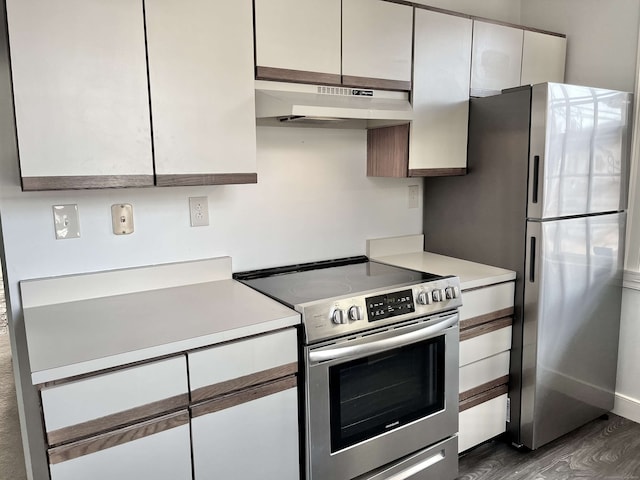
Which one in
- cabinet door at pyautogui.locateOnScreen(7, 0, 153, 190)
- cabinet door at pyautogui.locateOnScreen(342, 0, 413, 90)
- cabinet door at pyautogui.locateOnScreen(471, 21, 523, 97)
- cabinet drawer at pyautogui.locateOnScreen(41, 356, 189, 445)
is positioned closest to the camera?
cabinet drawer at pyautogui.locateOnScreen(41, 356, 189, 445)

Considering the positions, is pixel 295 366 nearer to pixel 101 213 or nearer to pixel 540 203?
pixel 101 213

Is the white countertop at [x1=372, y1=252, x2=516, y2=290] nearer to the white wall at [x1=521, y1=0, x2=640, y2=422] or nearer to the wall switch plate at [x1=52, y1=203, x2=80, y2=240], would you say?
the white wall at [x1=521, y1=0, x2=640, y2=422]

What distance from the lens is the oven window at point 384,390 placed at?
5.85 ft

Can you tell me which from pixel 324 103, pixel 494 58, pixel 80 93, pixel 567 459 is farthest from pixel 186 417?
pixel 494 58

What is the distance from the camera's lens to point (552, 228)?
215 cm

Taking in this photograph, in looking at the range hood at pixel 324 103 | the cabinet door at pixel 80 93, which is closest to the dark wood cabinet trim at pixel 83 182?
the cabinet door at pixel 80 93

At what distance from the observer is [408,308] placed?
1.89m

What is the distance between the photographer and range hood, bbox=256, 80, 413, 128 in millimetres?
1829

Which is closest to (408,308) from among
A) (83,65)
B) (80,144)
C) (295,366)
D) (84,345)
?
(295,366)

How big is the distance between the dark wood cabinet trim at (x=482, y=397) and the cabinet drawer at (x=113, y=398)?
1.37 metres

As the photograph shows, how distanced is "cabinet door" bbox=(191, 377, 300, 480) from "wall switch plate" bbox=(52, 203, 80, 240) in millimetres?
853

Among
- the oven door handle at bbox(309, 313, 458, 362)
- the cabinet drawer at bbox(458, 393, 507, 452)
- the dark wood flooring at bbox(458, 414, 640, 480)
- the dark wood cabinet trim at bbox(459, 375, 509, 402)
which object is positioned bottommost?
the dark wood flooring at bbox(458, 414, 640, 480)

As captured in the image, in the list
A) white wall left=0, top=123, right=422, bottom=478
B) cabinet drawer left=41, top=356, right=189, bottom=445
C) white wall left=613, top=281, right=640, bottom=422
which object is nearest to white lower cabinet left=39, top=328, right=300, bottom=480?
cabinet drawer left=41, top=356, right=189, bottom=445

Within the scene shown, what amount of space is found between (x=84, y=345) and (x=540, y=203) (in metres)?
1.89
